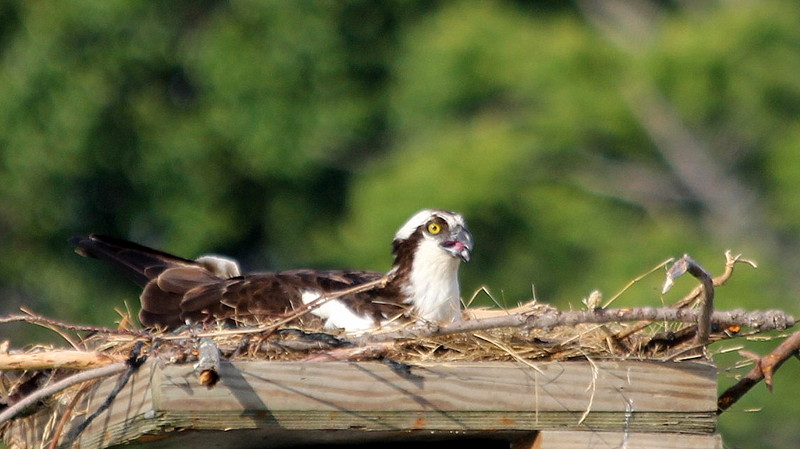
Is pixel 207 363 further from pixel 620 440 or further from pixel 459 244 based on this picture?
pixel 459 244

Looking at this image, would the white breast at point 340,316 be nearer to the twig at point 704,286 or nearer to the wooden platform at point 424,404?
the wooden platform at point 424,404

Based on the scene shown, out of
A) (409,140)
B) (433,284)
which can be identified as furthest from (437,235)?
(409,140)

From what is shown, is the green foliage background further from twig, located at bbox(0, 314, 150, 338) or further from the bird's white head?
twig, located at bbox(0, 314, 150, 338)

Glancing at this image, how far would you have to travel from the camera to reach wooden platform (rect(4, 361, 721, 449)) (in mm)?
3508

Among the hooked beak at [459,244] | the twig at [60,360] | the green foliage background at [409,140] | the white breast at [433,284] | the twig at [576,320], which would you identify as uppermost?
the green foliage background at [409,140]

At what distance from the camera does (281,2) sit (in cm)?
1808

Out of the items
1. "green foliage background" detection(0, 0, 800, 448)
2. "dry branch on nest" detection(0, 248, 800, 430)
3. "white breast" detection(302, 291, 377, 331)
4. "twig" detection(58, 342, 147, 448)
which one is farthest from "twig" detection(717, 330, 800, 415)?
"green foliage background" detection(0, 0, 800, 448)

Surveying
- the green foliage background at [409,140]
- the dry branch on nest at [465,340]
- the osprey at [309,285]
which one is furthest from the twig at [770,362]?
the green foliage background at [409,140]

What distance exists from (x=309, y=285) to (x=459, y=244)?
2.18 ft

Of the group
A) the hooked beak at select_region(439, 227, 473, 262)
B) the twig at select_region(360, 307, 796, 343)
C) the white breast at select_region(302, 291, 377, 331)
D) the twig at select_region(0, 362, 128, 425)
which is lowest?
the twig at select_region(0, 362, 128, 425)

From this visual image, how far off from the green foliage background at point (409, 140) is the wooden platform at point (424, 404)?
871 centimetres

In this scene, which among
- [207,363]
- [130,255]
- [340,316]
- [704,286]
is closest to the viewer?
[207,363]

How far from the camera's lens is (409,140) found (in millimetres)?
17891

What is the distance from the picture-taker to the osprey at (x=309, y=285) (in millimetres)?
5098
